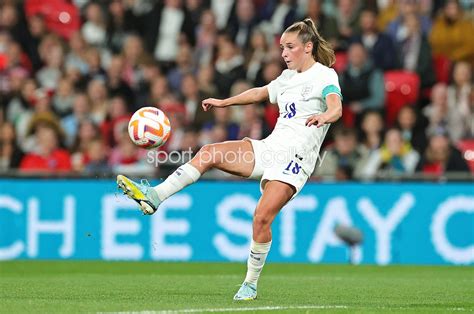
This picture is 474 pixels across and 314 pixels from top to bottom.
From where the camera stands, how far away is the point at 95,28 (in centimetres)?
2041

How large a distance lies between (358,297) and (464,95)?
811 cm

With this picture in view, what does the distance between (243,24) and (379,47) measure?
2.41m

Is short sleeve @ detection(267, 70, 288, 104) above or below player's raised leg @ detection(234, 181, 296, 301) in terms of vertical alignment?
above

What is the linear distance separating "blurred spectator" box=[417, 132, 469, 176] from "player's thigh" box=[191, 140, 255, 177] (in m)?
7.20

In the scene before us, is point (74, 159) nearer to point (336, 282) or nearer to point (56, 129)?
point (56, 129)

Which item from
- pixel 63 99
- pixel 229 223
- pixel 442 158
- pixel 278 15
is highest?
pixel 278 15

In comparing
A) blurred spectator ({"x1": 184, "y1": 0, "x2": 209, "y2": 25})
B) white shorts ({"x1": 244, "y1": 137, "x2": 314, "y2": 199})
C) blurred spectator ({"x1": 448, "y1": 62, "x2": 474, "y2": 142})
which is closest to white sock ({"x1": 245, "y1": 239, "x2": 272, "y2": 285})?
white shorts ({"x1": 244, "y1": 137, "x2": 314, "y2": 199})

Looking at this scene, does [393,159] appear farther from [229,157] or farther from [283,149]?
[229,157]

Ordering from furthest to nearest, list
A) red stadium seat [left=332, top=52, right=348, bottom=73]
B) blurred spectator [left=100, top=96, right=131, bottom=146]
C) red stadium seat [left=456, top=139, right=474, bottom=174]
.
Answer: red stadium seat [left=332, top=52, right=348, bottom=73]
blurred spectator [left=100, top=96, right=131, bottom=146]
red stadium seat [left=456, top=139, right=474, bottom=174]

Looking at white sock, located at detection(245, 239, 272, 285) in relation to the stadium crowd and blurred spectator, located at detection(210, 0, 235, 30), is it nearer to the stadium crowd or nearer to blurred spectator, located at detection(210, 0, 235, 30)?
the stadium crowd

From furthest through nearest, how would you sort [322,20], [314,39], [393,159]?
[322,20] → [393,159] → [314,39]

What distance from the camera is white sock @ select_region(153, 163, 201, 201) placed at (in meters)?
9.62

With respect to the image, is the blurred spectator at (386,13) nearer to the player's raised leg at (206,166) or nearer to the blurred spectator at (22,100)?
the blurred spectator at (22,100)

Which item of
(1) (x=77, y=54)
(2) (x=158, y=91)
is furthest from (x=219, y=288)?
(1) (x=77, y=54)
